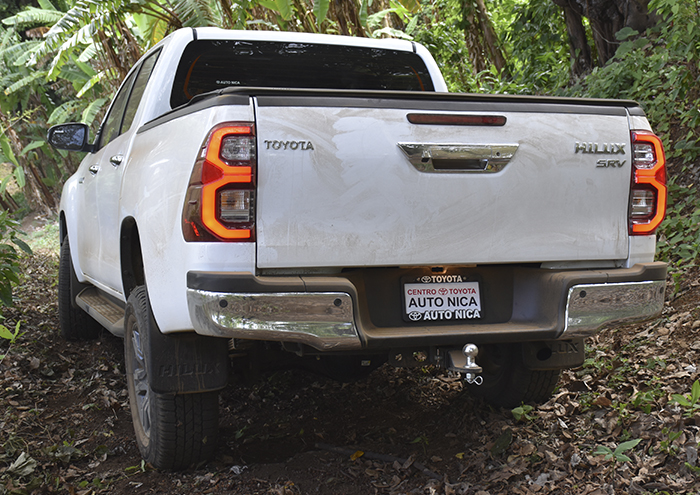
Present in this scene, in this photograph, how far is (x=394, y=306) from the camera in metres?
2.84

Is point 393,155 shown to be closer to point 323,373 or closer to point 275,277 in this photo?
point 275,277

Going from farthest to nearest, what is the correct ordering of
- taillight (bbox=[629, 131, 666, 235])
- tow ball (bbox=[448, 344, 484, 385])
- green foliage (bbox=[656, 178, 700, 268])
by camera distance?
green foliage (bbox=[656, 178, 700, 268]), taillight (bbox=[629, 131, 666, 235]), tow ball (bbox=[448, 344, 484, 385])

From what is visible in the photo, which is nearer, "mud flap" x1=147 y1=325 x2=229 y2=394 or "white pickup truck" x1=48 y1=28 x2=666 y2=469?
"white pickup truck" x1=48 y1=28 x2=666 y2=469

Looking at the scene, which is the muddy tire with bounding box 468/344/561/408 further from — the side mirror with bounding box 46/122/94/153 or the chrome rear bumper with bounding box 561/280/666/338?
the side mirror with bounding box 46/122/94/153

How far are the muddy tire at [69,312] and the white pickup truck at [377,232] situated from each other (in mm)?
2470

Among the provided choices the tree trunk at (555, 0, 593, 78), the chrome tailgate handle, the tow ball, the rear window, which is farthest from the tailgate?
the tree trunk at (555, 0, 593, 78)

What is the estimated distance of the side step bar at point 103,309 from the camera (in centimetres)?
385

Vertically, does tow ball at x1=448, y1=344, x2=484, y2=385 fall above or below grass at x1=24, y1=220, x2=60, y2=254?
above

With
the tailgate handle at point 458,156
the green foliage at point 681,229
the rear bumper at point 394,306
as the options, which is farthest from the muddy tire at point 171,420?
the green foliage at point 681,229

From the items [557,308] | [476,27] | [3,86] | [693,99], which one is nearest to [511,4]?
[476,27]

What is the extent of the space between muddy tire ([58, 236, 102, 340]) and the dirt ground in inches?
20.5

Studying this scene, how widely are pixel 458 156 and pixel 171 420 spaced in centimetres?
175

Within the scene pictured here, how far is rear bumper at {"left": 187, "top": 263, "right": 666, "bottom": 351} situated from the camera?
2.53 metres

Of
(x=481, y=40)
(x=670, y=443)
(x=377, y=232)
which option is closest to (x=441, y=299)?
(x=377, y=232)
